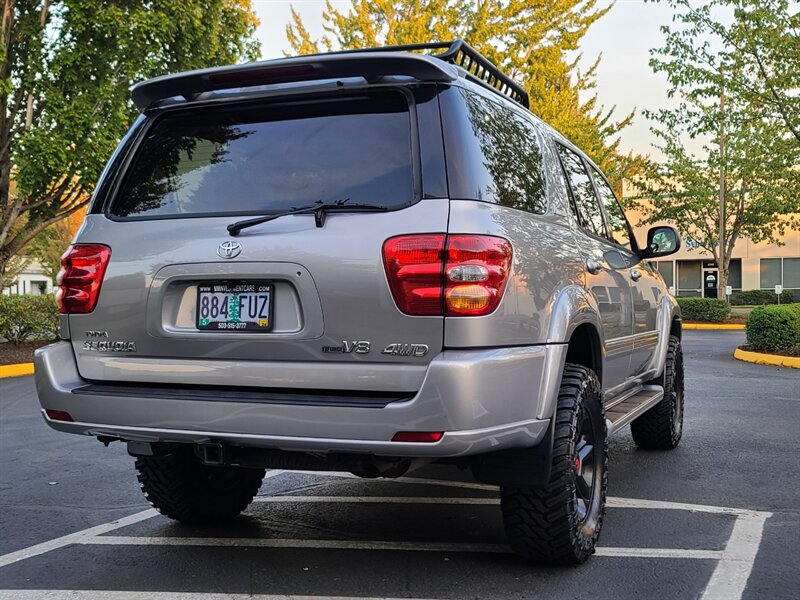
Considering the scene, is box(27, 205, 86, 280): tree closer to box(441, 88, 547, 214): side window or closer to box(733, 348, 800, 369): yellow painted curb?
box(733, 348, 800, 369): yellow painted curb

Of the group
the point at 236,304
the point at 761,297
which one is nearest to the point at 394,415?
the point at 236,304

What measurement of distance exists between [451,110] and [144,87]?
139 cm

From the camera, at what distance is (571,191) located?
180 inches

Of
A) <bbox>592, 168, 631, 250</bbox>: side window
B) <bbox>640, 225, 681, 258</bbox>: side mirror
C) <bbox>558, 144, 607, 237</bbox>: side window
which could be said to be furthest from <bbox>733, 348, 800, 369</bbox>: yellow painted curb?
<bbox>558, 144, 607, 237</bbox>: side window

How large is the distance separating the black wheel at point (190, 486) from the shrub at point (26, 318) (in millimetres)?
11828

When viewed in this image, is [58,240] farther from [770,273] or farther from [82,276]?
[82,276]

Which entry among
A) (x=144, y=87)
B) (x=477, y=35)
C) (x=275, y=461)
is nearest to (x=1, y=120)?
(x=477, y=35)

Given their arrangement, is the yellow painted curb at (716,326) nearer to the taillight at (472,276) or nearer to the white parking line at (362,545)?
the white parking line at (362,545)

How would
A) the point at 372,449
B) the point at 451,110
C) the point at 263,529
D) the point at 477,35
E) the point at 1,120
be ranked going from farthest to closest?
the point at 477,35 → the point at 1,120 → the point at 263,529 → the point at 451,110 → the point at 372,449

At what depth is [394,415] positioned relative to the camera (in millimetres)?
2979

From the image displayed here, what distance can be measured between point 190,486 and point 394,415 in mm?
1793

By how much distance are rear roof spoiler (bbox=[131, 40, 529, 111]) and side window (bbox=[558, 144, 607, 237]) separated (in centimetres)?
103

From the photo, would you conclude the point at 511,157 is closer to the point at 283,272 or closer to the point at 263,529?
the point at 283,272

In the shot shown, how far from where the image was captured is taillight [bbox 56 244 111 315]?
351cm
